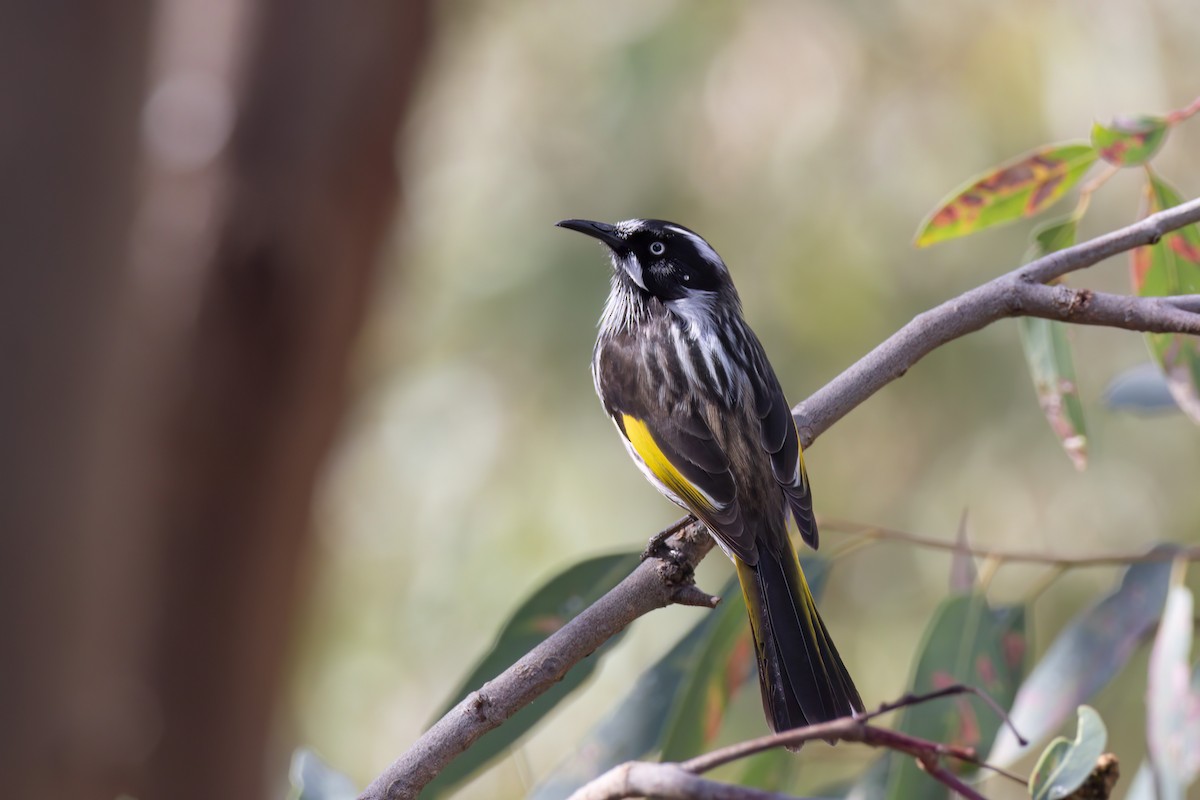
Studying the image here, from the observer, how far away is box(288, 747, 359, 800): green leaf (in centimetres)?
163

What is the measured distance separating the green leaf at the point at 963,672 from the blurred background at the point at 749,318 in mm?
2373

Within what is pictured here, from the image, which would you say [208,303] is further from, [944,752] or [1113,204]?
[1113,204]

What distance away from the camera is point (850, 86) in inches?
229

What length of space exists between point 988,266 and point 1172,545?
2.99 m

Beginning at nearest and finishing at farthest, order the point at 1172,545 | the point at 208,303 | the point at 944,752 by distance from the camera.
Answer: the point at 944,752, the point at 1172,545, the point at 208,303

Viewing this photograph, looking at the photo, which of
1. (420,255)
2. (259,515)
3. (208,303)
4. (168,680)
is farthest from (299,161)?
(420,255)

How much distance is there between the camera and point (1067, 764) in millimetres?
1291

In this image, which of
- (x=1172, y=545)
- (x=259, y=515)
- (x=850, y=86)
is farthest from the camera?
(x=850, y=86)

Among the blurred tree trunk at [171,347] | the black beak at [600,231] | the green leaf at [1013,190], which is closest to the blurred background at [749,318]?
the blurred tree trunk at [171,347]

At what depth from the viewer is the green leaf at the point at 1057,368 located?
215cm

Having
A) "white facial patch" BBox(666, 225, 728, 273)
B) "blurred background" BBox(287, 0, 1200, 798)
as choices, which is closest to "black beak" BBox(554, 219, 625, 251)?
"white facial patch" BBox(666, 225, 728, 273)

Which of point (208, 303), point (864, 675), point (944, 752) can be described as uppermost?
point (208, 303)

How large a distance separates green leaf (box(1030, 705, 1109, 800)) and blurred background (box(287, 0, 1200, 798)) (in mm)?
3225

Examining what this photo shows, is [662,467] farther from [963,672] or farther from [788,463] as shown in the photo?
[963,672]
